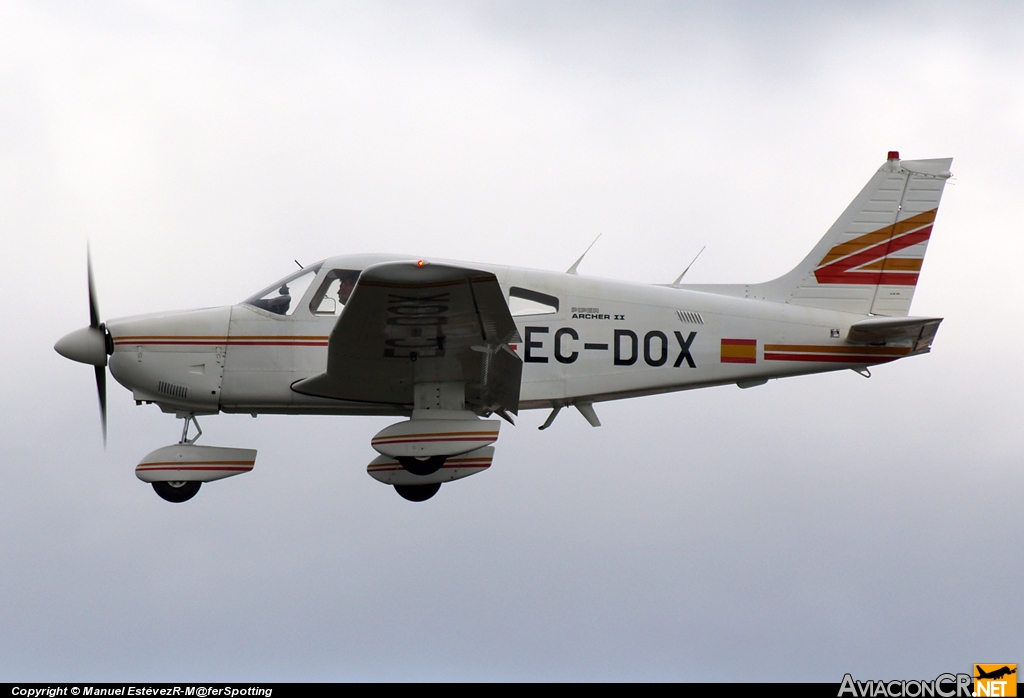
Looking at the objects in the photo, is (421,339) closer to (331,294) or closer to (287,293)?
(331,294)

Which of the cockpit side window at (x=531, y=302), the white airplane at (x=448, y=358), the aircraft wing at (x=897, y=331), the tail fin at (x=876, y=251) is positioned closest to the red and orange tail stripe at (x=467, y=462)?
the white airplane at (x=448, y=358)

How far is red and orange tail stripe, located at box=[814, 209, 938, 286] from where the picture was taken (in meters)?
13.9

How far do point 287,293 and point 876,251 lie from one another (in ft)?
21.9

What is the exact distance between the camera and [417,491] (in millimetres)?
13375

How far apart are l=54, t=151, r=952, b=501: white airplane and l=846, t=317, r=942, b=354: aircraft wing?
2cm

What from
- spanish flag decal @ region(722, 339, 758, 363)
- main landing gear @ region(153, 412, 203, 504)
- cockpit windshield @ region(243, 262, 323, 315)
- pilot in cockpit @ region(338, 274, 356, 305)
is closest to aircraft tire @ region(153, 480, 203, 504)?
main landing gear @ region(153, 412, 203, 504)

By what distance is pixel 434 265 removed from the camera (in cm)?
1048

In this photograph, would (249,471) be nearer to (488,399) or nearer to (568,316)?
(488,399)

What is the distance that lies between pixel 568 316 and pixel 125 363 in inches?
185

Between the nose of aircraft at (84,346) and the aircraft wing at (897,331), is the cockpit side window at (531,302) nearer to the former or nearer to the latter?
the aircraft wing at (897,331)

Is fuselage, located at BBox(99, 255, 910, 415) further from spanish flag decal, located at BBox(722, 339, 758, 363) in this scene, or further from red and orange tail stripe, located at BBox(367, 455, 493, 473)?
red and orange tail stripe, located at BBox(367, 455, 493, 473)

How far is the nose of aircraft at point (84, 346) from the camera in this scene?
13.0 metres

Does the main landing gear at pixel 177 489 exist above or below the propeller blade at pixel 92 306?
below

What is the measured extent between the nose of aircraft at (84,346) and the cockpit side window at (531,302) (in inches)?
173
